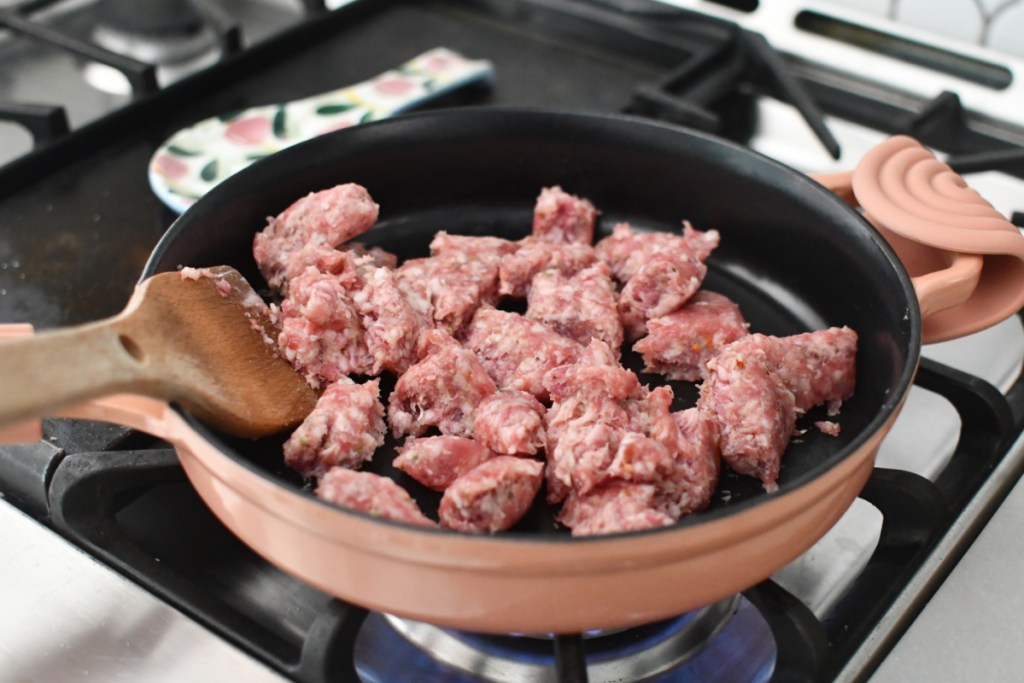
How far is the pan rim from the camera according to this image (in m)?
0.81

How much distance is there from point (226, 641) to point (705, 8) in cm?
156

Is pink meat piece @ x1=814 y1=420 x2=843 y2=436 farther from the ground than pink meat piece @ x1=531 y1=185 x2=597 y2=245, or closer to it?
closer to it

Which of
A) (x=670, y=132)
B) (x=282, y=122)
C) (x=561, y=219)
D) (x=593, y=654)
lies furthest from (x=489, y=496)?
(x=282, y=122)

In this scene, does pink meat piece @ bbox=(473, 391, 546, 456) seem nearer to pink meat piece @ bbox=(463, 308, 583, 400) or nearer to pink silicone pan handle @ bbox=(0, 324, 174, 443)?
pink meat piece @ bbox=(463, 308, 583, 400)

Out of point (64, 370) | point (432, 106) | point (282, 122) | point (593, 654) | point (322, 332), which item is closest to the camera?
point (64, 370)

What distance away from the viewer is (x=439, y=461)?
3.50ft

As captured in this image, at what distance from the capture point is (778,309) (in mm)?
1398

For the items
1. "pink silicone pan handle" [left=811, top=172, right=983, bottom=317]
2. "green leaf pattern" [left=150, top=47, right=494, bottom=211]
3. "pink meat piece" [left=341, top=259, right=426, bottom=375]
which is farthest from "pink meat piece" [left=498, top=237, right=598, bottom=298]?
"green leaf pattern" [left=150, top=47, right=494, bottom=211]

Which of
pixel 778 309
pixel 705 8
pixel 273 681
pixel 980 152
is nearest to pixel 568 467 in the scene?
pixel 273 681

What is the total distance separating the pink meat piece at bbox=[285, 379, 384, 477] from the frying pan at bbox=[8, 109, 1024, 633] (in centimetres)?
4

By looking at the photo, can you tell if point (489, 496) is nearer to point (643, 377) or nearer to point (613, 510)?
point (613, 510)

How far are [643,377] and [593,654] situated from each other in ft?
1.17

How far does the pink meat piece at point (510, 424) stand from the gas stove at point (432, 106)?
0.65 feet

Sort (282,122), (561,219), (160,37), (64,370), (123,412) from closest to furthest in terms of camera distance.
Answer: (64,370) → (123,412) → (561,219) → (282,122) → (160,37)
